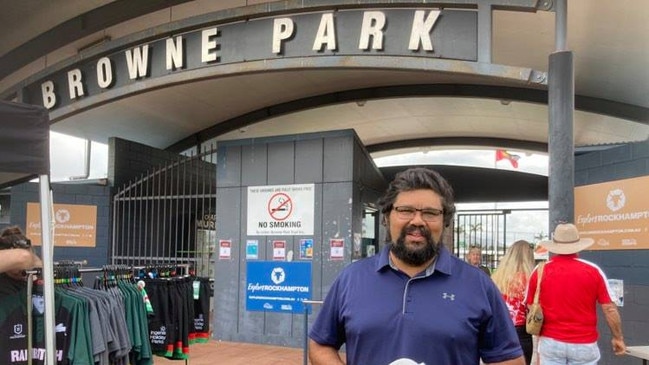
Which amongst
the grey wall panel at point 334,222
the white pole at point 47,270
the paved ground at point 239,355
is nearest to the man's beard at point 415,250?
the white pole at point 47,270

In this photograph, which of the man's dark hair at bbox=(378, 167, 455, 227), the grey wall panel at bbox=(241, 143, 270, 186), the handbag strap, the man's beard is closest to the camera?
the man's beard

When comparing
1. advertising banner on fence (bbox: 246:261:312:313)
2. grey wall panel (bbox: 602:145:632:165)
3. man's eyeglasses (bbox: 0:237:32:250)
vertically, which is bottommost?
advertising banner on fence (bbox: 246:261:312:313)

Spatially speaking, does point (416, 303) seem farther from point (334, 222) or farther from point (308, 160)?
point (308, 160)

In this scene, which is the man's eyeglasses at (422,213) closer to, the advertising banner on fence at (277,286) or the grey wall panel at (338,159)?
the grey wall panel at (338,159)

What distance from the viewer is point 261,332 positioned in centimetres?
892

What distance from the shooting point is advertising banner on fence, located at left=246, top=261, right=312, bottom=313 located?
28.4ft

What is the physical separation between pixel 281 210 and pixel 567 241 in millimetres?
4997

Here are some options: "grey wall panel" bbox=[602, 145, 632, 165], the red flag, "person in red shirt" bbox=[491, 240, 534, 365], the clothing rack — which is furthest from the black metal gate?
the clothing rack

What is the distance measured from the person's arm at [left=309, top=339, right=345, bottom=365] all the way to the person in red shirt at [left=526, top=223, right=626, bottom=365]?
2.77 m

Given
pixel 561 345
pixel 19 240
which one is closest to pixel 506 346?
pixel 561 345

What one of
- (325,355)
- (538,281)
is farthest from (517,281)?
(325,355)

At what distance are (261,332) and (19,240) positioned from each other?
550 cm

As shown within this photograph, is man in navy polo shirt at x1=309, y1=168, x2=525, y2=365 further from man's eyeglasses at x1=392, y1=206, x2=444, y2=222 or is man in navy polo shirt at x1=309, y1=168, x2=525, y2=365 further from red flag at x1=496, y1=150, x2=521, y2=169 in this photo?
red flag at x1=496, y1=150, x2=521, y2=169

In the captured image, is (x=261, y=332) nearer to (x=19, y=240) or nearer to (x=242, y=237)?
(x=242, y=237)
